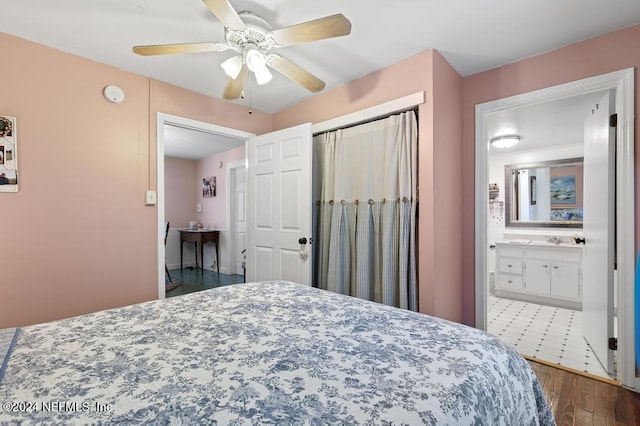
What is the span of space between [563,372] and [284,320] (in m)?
2.25

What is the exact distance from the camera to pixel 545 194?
4.30 m

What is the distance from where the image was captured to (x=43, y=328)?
1.16 meters

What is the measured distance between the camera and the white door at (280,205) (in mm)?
2746

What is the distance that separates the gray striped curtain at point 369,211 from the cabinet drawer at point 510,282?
2.67m

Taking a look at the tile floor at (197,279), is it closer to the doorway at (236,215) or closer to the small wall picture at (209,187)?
the doorway at (236,215)

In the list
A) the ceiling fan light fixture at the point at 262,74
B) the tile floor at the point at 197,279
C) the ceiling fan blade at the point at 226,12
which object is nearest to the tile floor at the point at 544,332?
the ceiling fan light fixture at the point at 262,74

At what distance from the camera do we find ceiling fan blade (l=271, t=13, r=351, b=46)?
4.59ft

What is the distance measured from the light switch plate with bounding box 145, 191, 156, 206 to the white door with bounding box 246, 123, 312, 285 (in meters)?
0.95

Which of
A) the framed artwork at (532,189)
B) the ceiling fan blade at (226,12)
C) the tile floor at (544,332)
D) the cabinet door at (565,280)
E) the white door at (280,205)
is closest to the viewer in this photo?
the ceiling fan blade at (226,12)

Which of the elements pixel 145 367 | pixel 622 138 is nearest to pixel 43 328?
pixel 145 367

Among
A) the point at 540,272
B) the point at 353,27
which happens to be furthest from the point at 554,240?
the point at 353,27

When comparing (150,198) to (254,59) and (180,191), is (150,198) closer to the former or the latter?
(254,59)

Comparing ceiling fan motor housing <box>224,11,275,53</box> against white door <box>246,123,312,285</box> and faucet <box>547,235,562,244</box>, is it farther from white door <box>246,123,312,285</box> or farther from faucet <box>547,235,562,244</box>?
faucet <box>547,235,562,244</box>

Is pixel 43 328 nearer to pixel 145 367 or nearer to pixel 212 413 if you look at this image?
pixel 145 367
